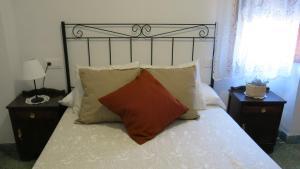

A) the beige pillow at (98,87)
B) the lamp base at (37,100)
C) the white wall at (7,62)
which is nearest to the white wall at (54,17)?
the white wall at (7,62)

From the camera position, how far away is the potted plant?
2318 mm

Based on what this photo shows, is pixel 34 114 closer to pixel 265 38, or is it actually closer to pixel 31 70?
pixel 31 70

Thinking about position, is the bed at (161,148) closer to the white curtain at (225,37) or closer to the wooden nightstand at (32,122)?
the wooden nightstand at (32,122)

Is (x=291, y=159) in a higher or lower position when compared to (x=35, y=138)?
lower

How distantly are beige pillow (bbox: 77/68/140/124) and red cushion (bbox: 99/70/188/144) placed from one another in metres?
0.10

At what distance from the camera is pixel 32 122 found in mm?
2221

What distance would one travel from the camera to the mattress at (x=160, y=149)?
1.46m

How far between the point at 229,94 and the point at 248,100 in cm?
27

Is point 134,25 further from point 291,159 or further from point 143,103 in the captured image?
point 291,159

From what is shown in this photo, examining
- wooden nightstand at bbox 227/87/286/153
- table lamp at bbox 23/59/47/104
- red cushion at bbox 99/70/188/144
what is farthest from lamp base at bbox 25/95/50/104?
wooden nightstand at bbox 227/87/286/153

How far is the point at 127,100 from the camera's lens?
181 cm

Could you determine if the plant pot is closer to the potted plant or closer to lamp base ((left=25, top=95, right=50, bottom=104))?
the potted plant

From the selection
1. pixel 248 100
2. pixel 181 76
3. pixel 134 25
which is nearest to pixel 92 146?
pixel 181 76

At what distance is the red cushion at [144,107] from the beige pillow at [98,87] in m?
0.10
